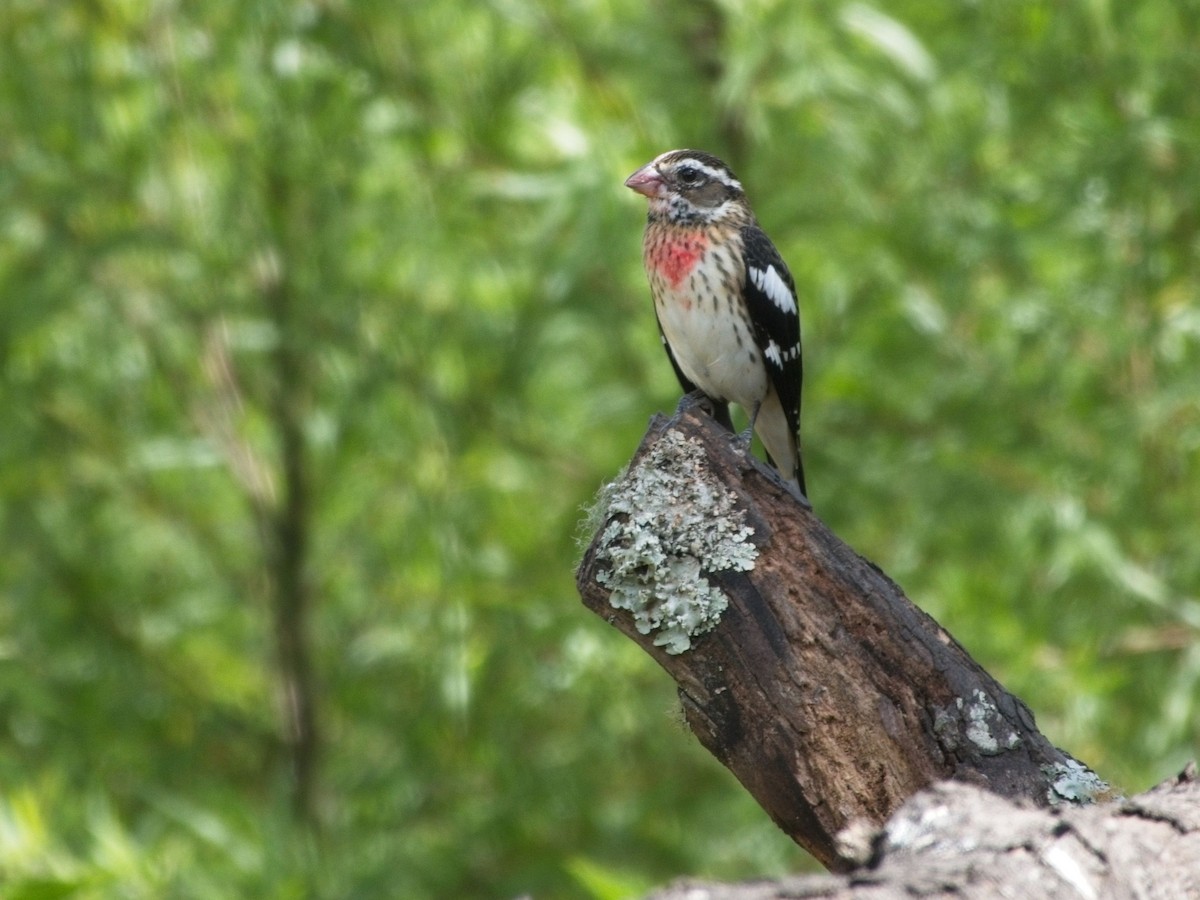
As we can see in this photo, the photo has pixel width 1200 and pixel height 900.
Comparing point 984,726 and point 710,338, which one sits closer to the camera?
point 984,726

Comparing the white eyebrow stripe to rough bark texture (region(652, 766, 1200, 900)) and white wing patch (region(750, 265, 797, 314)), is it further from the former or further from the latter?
rough bark texture (region(652, 766, 1200, 900))

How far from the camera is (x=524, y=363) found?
638cm

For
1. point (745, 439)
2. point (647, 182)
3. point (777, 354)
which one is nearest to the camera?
point (745, 439)

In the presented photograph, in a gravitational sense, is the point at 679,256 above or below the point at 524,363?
below

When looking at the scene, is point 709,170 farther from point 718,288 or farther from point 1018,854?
point 1018,854

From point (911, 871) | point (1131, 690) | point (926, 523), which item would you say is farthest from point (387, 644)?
point (911, 871)

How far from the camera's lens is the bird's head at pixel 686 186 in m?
5.13

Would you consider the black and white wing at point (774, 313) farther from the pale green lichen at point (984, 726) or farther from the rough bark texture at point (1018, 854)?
the rough bark texture at point (1018, 854)

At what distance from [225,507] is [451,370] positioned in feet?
5.65

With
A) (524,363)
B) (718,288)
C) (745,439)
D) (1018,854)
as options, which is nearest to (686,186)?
(718,288)

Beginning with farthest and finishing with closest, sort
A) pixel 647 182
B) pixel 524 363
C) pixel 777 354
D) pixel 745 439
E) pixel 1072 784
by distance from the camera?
pixel 524 363 → pixel 647 182 → pixel 777 354 → pixel 745 439 → pixel 1072 784

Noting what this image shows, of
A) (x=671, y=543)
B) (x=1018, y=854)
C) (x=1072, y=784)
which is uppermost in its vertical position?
(x=671, y=543)

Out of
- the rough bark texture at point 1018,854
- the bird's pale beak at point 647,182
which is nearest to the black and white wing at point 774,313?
the bird's pale beak at point 647,182

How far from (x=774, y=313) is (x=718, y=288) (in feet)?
0.69
